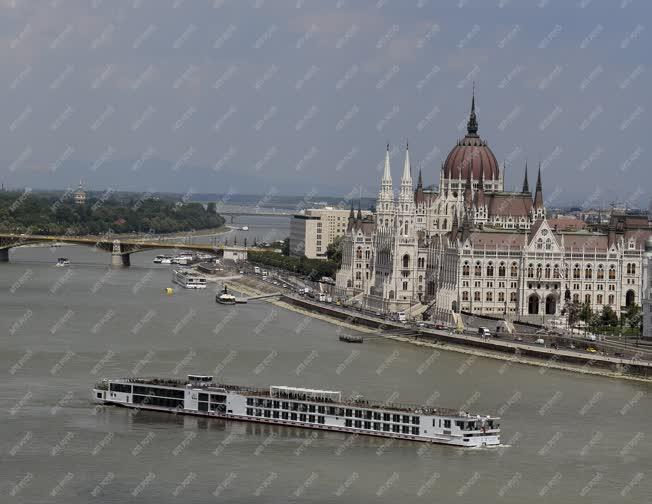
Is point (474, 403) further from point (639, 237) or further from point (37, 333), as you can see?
point (639, 237)

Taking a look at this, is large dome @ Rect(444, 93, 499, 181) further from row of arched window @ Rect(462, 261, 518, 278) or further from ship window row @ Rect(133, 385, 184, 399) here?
ship window row @ Rect(133, 385, 184, 399)

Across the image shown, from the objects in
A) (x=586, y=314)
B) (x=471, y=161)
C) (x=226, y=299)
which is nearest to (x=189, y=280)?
(x=226, y=299)

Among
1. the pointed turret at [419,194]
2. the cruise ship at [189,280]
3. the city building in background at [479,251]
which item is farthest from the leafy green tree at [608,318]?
the cruise ship at [189,280]

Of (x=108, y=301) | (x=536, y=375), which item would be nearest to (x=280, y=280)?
(x=108, y=301)

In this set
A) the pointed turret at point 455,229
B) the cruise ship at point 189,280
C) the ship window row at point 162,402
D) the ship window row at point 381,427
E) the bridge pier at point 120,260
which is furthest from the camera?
the bridge pier at point 120,260

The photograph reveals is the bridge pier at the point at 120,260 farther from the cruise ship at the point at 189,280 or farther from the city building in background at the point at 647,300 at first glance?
the city building in background at the point at 647,300

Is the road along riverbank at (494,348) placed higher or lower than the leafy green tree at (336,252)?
lower

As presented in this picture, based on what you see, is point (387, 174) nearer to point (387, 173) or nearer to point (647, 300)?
point (387, 173)
